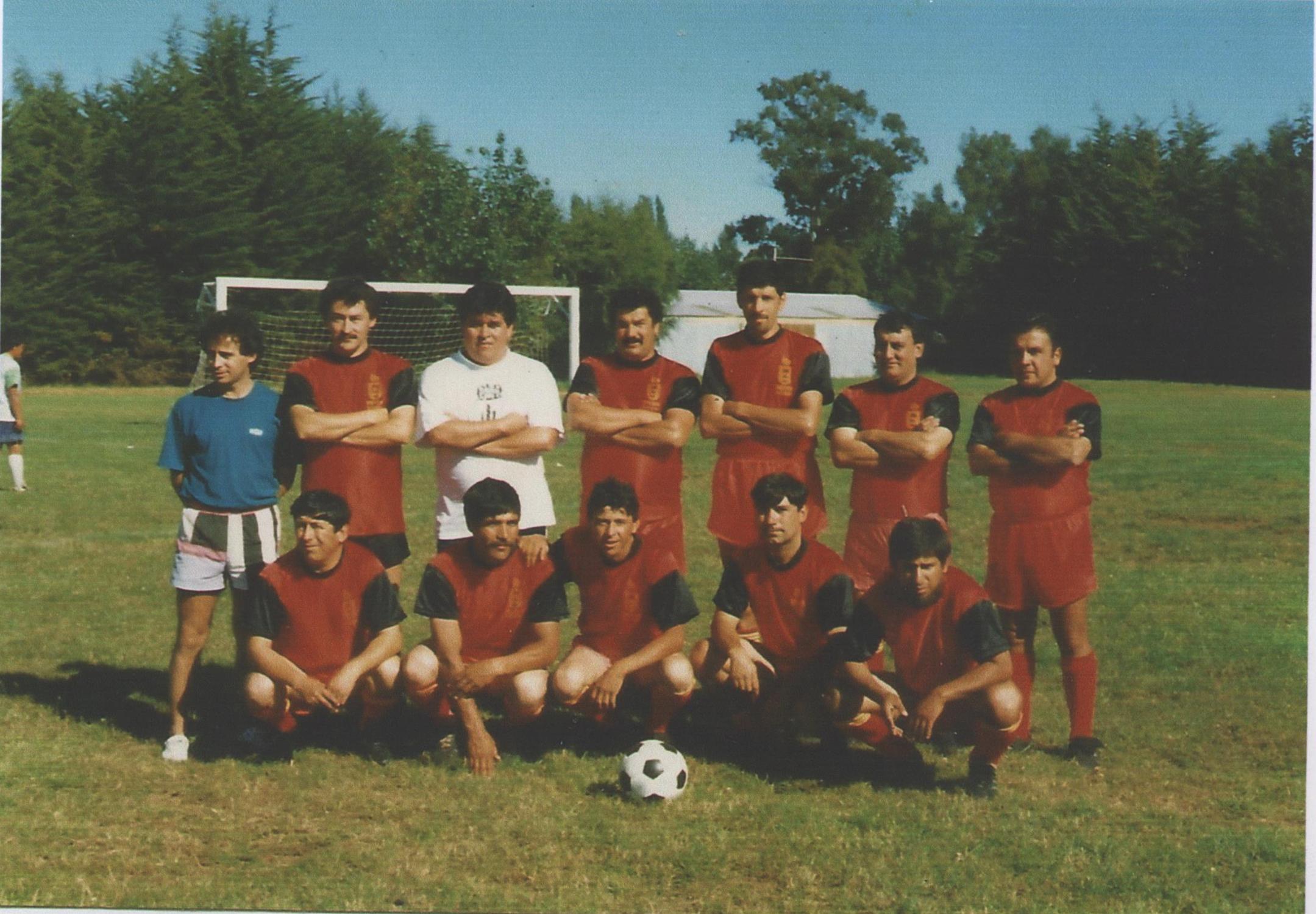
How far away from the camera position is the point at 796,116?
31.8m

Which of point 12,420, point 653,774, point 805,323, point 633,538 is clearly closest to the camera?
point 653,774

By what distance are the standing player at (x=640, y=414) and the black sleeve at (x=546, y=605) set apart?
0.34m

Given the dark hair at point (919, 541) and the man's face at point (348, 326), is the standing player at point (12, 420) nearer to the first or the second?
the man's face at point (348, 326)

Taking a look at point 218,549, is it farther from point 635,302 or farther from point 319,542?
point 635,302

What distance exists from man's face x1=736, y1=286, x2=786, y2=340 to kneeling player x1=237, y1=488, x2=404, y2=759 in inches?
63.6

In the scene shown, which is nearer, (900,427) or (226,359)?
(226,359)

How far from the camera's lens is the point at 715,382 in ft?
16.2

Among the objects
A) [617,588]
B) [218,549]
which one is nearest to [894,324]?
[617,588]

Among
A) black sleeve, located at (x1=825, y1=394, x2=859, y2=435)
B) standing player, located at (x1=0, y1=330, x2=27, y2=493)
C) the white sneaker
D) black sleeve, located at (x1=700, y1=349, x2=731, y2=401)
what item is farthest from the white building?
the white sneaker

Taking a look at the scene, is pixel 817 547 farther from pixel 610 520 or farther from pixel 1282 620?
pixel 1282 620

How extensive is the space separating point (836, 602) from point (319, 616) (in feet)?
5.85

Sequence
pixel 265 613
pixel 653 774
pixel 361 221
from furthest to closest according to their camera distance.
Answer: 1. pixel 361 221
2. pixel 265 613
3. pixel 653 774

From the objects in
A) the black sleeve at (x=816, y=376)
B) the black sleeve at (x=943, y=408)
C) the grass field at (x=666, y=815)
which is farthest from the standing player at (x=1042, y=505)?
the black sleeve at (x=816, y=376)

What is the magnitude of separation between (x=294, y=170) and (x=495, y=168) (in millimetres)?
4440
